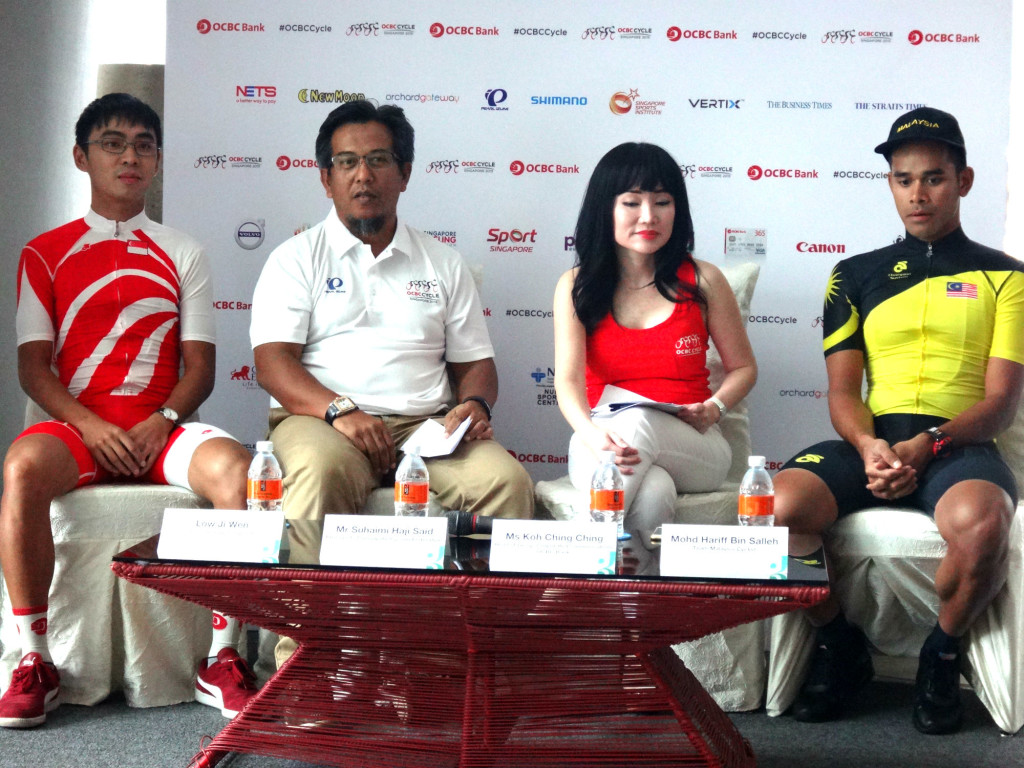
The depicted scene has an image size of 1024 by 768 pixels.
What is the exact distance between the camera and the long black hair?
2684 mm

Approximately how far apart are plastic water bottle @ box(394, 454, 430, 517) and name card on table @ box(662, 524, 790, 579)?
21.9 inches

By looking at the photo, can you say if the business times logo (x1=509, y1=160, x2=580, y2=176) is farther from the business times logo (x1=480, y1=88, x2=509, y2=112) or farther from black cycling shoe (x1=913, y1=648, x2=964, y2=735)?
black cycling shoe (x1=913, y1=648, x2=964, y2=735)

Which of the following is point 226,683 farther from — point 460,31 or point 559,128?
point 460,31

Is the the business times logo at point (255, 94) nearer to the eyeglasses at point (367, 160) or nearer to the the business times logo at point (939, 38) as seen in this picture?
the eyeglasses at point (367, 160)

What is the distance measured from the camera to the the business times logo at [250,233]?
3.51 meters

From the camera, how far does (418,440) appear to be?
Answer: 2.72 m

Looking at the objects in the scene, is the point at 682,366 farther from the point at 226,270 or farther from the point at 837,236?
the point at 226,270

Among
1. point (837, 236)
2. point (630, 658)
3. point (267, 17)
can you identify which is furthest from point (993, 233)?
point (267, 17)

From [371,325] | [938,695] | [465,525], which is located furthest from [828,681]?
[371,325]

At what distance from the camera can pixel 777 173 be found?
3412mm

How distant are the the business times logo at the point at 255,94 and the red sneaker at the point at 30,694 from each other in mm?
1888

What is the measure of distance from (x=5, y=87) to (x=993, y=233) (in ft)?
10.3

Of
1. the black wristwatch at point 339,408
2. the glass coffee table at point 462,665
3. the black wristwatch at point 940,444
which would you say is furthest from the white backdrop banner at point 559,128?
the glass coffee table at point 462,665

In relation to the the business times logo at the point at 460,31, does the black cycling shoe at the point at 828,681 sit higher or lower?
lower
